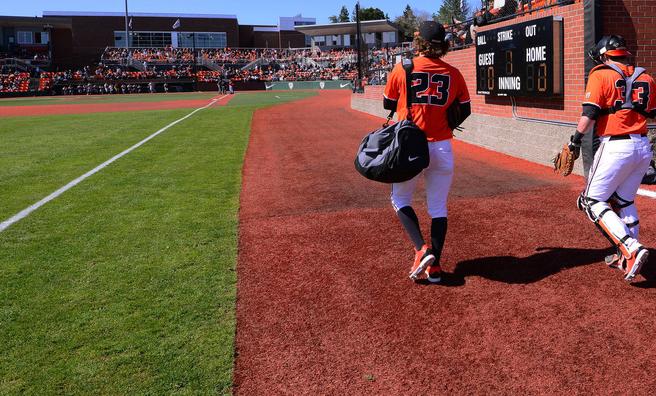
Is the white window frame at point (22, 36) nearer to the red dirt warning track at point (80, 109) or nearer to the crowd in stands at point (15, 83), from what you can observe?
the crowd in stands at point (15, 83)

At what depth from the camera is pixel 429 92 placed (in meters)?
4.48

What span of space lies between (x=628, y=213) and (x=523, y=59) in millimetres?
6606

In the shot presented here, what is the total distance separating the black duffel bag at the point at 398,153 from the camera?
4266 millimetres

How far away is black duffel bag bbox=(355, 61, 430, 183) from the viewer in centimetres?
427

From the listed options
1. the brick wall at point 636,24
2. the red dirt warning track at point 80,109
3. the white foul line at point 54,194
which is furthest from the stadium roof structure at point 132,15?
the brick wall at point 636,24

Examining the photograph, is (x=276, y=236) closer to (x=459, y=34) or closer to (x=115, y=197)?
(x=115, y=197)

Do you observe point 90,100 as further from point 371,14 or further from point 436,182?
point 371,14

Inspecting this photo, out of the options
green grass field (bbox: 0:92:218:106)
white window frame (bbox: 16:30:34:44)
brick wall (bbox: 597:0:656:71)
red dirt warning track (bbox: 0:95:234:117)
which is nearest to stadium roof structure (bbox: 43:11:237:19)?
white window frame (bbox: 16:30:34:44)

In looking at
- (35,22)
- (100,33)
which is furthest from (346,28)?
(35,22)

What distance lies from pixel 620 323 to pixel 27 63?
78.3 meters

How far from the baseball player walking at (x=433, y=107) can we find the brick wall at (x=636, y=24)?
5.74 metres

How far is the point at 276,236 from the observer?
6.05 meters

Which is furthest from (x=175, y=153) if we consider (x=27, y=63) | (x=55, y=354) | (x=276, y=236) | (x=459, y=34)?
(x=27, y=63)

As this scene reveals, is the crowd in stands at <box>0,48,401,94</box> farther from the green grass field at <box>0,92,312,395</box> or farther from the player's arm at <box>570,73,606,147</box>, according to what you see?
the player's arm at <box>570,73,606,147</box>
